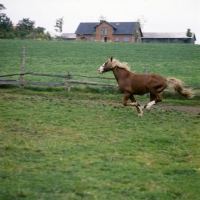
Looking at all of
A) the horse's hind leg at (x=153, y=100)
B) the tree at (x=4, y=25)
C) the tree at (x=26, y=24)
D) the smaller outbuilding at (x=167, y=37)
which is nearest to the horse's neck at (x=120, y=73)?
the horse's hind leg at (x=153, y=100)

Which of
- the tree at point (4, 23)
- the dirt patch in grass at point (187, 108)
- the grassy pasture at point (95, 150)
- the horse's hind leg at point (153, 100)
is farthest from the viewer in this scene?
the tree at point (4, 23)

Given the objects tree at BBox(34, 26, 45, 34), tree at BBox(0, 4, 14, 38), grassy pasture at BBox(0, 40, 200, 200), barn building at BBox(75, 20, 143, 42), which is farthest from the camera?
tree at BBox(34, 26, 45, 34)

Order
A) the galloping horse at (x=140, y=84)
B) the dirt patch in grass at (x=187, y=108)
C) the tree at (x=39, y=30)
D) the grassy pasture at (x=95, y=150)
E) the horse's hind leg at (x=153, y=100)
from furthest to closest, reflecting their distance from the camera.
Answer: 1. the tree at (x=39, y=30)
2. the dirt patch in grass at (x=187, y=108)
3. the horse's hind leg at (x=153, y=100)
4. the galloping horse at (x=140, y=84)
5. the grassy pasture at (x=95, y=150)

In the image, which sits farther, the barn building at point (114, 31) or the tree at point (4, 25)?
the barn building at point (114, 31)

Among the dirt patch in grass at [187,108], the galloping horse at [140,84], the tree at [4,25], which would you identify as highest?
the tree at [4,25]

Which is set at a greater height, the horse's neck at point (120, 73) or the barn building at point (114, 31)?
the barn building at point (114, 31)

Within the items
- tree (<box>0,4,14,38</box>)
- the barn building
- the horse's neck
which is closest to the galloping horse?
the horse's neck

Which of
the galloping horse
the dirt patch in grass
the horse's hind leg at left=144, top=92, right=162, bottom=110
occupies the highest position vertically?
the galloping horse

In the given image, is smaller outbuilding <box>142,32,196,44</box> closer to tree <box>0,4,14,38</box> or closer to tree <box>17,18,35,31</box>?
tree <box>17,18,35,31</box>

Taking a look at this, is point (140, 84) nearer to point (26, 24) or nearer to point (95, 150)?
point (95, 150)

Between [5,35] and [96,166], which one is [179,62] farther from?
[5,35]

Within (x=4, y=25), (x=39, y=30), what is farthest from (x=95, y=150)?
(x=39, y=30)

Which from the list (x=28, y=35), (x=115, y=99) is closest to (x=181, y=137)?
(x=115, y=99)

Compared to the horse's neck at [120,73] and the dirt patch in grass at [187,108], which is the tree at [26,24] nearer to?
the dirt patch in grass at [187,108]
